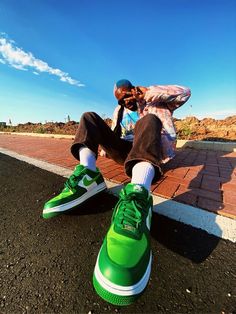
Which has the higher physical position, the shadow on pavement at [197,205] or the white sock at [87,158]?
the white sock at [87,158]

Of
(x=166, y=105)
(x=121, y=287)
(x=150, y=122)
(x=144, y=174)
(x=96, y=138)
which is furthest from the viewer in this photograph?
(x=166, y=105)

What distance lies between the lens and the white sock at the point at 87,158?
1.33 meters

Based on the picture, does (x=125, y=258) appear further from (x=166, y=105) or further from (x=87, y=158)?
(x=166, y=105)

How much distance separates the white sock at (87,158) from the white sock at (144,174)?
348 mm

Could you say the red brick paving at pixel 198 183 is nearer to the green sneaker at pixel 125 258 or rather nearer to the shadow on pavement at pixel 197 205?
the shadow on pavement at pixel 197 205

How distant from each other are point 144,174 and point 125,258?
521 millimetres

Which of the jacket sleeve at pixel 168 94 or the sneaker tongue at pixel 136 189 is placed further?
the jacket sleeve at pixel 168 94

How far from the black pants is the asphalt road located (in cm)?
38

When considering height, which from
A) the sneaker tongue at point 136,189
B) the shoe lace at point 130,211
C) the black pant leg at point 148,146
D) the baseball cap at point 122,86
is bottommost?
the shoe lace at point 130,211

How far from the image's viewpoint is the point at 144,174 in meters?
1.09

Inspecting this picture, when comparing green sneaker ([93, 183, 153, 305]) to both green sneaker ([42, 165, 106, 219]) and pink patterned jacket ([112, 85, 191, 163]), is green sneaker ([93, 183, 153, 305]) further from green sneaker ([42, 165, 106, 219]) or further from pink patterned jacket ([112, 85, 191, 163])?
pink patterned jacket ([112, 85, 191, 163])

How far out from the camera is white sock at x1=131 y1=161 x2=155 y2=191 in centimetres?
106

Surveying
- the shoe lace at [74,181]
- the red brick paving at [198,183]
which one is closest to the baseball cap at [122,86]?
the red brick paving at [198,183]

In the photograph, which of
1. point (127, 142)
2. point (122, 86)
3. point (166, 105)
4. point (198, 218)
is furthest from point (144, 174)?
point (122, 86)
